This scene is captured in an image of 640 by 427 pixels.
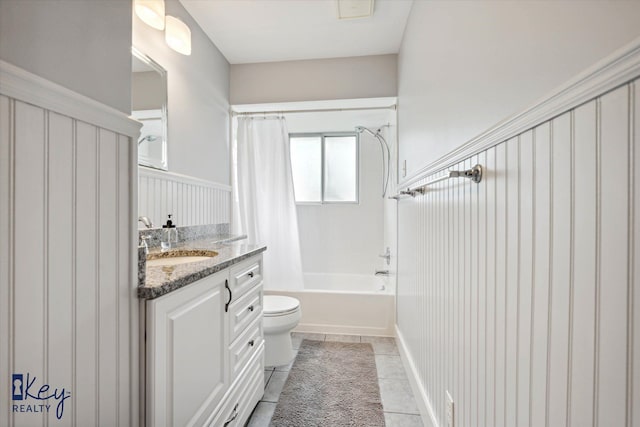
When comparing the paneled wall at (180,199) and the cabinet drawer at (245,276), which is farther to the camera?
the paneled wall at (180,199)

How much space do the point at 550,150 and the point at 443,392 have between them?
110cm

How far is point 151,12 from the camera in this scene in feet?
5.00

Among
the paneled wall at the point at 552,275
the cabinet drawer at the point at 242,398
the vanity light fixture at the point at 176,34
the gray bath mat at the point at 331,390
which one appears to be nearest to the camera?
A: the paneled wall at the point at 552,275

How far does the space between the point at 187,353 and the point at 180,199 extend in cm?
121

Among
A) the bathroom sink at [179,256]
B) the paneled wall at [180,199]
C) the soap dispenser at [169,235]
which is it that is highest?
the paneled wall at [180,199]

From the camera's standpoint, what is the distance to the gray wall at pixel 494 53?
52 cm

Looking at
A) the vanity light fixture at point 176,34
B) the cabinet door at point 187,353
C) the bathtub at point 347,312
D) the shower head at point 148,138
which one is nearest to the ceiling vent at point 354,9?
the vanity light fixture at point 176,34

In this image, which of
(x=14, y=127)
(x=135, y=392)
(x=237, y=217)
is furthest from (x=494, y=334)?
(x=237, y=217)

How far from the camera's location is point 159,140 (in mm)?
1773

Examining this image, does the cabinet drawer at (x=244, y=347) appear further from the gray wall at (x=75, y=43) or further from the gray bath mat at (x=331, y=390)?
the gray wall at (x=75, y=43)

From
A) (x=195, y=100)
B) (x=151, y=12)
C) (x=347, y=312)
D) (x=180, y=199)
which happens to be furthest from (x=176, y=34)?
(x=347, y=312)

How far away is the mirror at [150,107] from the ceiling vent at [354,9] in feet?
3.95

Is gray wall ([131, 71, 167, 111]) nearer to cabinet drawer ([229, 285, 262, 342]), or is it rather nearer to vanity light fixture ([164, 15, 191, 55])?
vanity light fixture ([164, 15, 191, 55])

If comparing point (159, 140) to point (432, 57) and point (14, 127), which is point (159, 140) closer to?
point (14, 127)
